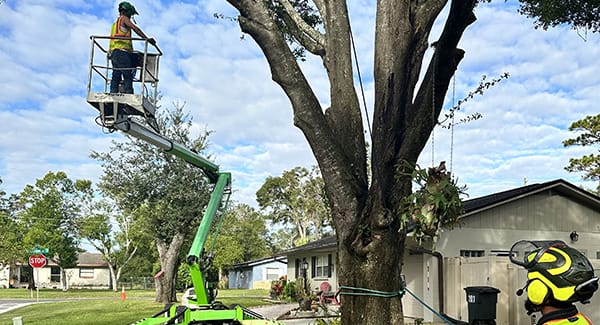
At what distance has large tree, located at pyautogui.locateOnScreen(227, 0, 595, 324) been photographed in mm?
5547

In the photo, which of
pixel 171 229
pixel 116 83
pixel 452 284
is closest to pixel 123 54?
pixel 116 83

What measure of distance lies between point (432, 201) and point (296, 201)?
1911 inches

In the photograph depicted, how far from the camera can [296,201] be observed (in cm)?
5378

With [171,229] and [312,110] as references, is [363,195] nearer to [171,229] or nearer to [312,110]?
[312,110]

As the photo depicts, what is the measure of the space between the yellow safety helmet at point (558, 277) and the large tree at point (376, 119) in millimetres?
2800

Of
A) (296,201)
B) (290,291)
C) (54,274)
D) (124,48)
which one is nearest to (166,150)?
(124,48)

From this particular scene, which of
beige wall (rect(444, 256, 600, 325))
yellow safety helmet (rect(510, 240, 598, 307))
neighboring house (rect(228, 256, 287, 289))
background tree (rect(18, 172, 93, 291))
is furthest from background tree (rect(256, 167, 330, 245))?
yellow safety helmet (rect(510, 240, 598, 307))

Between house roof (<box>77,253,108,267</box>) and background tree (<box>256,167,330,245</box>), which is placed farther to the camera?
house roof (<box>77,253,108,267</box>)

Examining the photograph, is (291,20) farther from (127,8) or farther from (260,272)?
(260,272)

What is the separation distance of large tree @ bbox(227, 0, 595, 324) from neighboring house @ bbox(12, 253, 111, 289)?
203 ft

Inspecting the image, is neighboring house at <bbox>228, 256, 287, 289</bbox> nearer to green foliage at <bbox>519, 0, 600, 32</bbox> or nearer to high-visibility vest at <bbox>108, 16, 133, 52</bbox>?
green foliage at <bbox>519, 0, 600, 32</bbox>

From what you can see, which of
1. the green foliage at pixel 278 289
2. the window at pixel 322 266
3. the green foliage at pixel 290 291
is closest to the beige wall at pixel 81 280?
the green foliage at pixel 278 289

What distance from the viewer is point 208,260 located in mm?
8766

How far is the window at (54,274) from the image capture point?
64.8 metres
